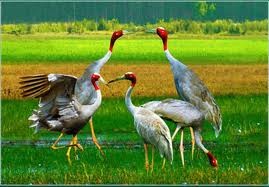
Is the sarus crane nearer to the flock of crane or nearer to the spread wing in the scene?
the flock of crane

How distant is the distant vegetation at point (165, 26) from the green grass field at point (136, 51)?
156 millimetres

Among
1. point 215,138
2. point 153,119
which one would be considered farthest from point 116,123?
point 153,119

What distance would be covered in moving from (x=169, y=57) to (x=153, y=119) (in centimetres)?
108

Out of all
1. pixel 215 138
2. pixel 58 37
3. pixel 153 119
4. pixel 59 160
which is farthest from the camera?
pixel 58 37

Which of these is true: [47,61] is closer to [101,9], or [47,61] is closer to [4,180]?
[101,9]

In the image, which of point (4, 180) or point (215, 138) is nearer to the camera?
point (4, 180)

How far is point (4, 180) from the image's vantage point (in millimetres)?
16109

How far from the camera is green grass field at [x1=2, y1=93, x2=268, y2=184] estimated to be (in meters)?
16.1

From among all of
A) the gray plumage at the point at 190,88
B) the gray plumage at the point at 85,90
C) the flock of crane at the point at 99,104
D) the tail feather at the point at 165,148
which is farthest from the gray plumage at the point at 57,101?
the gray plumage at the point at 190,88

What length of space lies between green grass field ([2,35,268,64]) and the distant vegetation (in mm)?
156

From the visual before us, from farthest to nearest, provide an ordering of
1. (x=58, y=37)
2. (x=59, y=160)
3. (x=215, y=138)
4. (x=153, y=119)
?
(x=58, y=37), (x=215, y=138), (x=59, y=160), (x=153, y=119)

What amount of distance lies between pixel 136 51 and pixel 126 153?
273 cm

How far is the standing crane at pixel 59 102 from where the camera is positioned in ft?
52.4

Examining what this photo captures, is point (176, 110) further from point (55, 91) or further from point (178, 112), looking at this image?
point (55, 91)
